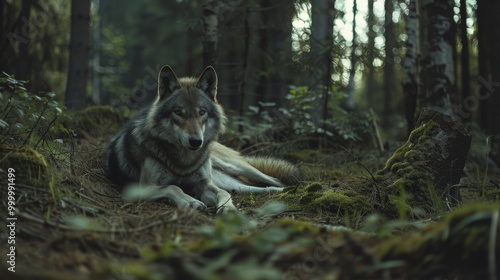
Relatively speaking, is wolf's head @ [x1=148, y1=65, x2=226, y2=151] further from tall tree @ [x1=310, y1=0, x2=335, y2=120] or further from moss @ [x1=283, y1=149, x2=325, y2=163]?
tall tree @ [x1=310, y1=0, x2=335, y2=120]

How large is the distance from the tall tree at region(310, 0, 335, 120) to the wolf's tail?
227 cm

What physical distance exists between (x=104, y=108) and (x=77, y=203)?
16.2ft

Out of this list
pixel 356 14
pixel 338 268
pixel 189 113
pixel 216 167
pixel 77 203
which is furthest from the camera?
pixel 356 14

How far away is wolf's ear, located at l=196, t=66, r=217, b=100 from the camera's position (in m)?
4.98

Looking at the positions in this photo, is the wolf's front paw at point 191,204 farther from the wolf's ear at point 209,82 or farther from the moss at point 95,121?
the moss at point 95,121

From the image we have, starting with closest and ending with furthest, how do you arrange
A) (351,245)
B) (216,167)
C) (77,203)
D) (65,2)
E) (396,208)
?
(351,245) < (77,203) < (396,208) < (216,167) < (65,2)

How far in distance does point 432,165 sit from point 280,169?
2199 millimetres

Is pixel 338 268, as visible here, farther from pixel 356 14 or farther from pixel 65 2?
pixel 65 2

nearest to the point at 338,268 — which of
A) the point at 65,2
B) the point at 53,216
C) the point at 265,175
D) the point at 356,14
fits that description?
the point at 53,216

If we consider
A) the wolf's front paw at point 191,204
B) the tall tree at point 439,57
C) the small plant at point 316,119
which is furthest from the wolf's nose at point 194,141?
the tall tree at point 439,57

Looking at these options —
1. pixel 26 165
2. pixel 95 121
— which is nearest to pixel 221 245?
pixel 26 165

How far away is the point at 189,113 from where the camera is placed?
463cm

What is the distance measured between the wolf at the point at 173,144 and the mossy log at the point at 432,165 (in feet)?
5.78

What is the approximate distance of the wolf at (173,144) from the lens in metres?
4.51
